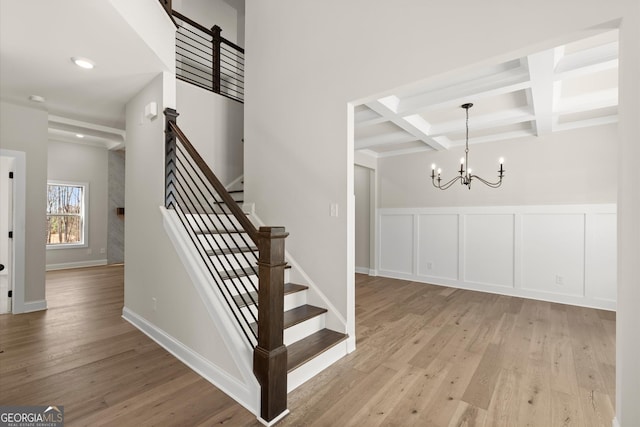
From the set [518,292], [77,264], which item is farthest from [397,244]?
[77,264]

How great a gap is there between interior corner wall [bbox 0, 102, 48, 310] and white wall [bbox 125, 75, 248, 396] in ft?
4.21

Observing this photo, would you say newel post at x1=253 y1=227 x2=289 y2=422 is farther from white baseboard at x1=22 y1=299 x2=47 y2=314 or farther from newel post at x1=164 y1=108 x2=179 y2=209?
white baseboard at x1=22 y1=299 x2=47 y2=314

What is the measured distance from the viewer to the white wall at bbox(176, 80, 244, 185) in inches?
147

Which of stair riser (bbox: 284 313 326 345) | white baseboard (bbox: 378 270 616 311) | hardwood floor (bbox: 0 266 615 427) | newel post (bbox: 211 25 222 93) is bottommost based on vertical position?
hardwood floor (bbox: 0 266 615 427)

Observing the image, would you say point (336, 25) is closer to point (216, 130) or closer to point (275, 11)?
point (275, 11)

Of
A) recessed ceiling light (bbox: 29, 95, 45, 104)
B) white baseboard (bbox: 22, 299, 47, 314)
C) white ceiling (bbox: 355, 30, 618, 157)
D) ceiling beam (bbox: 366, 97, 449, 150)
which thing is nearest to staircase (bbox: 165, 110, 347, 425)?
white ceiling (bbox: 355, 30, 618, 157)

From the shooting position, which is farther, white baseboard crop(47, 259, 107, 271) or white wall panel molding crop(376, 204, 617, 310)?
white baseboard crop(47, 259, 107, 271)

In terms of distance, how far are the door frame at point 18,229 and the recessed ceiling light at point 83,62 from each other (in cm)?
192

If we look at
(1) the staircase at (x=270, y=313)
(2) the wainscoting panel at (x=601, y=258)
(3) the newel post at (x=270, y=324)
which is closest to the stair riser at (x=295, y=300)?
(1) the staircase at (x=270, y=313)

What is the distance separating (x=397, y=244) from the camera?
5.98 meters

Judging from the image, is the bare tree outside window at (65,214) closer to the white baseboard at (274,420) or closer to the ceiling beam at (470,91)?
the white baseboard at (274,420)

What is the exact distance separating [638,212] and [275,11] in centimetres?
362

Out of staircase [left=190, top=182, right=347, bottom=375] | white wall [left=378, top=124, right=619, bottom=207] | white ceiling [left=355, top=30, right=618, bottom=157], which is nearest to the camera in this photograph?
staircase [left=190, top=182, right=347, bottom=375]

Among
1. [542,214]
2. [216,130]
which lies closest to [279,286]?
[216,130]
